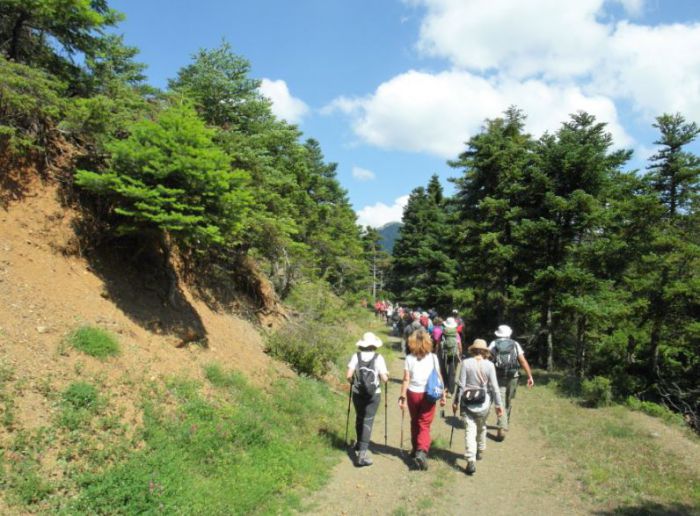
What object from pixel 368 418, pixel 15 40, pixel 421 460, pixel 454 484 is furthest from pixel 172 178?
pixel 454 484

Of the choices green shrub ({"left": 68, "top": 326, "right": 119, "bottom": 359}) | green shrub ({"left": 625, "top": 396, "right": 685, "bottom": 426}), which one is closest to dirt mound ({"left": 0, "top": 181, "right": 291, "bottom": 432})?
green shrub ({"left": 68, "top": 326, "right": 119, "bottom": 359})

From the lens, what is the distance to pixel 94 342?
6758mm

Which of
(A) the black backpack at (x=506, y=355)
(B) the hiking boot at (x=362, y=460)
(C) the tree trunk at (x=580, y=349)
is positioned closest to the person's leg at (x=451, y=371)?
(A) the black backpack at (x=506, y=355)

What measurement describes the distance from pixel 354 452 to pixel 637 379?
9.84 meters

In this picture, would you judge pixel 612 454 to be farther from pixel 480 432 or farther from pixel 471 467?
pixel 471 467

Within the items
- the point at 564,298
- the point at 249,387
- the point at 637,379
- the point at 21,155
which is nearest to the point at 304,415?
the point at 249,387

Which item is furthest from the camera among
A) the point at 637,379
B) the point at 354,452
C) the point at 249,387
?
the point at 637,379

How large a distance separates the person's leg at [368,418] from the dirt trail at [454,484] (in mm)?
407

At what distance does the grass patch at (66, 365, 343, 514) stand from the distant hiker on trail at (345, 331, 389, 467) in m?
0.65

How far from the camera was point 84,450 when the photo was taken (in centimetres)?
514

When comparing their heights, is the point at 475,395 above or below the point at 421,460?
above

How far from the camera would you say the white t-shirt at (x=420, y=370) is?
21.9ft

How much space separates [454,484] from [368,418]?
1.51m

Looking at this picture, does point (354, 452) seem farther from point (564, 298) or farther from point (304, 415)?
point (564, 298)
